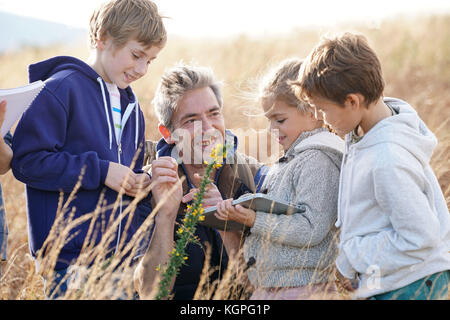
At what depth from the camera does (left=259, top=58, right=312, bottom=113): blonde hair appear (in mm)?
3197

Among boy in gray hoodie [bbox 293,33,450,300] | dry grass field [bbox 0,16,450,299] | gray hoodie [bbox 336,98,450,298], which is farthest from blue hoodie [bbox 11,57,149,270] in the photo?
dry grass field [bbox 0,16,450,299]

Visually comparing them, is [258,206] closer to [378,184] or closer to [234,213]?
[234,213]

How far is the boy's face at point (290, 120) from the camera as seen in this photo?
322 cm

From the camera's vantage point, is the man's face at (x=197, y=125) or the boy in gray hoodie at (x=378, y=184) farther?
the man's face at (x=197, y=125)

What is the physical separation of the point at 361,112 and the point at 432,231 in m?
0.69

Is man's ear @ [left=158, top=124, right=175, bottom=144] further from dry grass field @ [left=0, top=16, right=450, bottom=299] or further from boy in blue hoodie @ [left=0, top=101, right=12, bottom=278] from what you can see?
dry grass field @ [left=0, top=16, right=450, bottom=299]

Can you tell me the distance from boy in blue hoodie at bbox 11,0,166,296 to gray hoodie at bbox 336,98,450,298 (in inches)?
46.3

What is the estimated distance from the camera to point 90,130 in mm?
3061

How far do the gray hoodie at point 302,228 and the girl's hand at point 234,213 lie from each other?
47 millimetres

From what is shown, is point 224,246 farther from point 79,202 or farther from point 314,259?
point 79,202

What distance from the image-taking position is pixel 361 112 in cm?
275

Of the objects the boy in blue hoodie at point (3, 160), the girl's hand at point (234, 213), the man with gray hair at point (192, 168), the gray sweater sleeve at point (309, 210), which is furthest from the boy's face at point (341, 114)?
the boy in blue hoodie at point (3, 160)

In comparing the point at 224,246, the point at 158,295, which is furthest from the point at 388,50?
the point at 158,295

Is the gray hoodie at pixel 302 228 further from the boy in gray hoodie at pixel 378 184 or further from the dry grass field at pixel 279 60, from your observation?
the dry grass field at pixel 279 60
